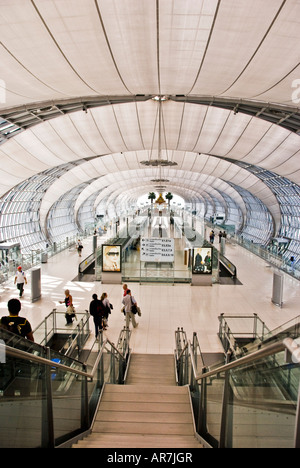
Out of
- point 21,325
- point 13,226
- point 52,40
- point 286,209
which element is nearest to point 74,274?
point 52,40

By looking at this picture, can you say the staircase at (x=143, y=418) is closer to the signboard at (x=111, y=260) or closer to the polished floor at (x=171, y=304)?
the polished floor at (x=171, y=304)

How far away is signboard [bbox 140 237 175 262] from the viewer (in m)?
16.5

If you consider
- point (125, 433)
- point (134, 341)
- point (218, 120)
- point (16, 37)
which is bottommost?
point (134, 341)

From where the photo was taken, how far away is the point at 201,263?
16.6 meters

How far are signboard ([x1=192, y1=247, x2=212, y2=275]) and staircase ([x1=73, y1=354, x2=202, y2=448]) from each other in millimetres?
10543

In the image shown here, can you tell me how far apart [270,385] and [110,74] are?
12.3m

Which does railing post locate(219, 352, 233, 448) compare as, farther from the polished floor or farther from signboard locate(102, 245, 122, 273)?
signboard locate(102, 245, 122, 273)

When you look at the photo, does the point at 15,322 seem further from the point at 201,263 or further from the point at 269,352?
the point at 201,263

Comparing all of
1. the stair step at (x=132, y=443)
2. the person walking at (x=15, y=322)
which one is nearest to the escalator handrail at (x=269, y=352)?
the stair step at (x=132, y=443)

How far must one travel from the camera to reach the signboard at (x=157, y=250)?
54.1 feet

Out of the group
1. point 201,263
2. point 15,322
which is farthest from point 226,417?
point 201,263

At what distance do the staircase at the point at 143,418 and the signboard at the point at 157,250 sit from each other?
34.2ft
